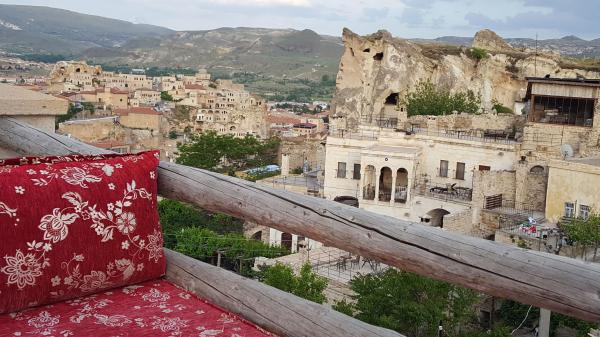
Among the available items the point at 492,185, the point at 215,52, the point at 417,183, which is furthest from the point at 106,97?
the point at 215,52

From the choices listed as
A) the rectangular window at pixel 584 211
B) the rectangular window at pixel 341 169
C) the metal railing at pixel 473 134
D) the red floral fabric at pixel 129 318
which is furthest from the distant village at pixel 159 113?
the red floral fabric at pixel 129 318

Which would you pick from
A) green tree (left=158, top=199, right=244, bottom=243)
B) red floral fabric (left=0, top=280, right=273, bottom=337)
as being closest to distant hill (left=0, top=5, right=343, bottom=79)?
green tree (left=158, top=199, right=244, bottom=243)

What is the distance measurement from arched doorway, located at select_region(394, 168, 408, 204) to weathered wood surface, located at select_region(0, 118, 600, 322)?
673 inches

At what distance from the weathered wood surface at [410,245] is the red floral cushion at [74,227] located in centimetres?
27

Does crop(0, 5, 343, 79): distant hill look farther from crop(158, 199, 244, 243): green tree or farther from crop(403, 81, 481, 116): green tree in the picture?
crop(158, 199, 244, 243): green tree

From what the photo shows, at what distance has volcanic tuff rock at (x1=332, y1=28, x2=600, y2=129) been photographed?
29766mm

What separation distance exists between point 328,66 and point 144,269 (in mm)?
152415

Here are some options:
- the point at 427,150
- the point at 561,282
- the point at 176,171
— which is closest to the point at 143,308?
the point at 176,171

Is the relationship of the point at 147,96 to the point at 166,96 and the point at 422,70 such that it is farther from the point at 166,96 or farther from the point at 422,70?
the point at 422,70

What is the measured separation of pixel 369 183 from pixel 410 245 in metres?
18.1

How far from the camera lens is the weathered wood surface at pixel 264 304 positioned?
2.42 metres

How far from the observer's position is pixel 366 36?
104 ft

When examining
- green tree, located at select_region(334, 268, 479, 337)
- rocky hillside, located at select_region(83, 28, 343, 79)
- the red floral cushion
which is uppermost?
rocky hillside, located at select_region(83, 28, 343, 79)

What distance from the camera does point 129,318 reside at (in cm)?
251
